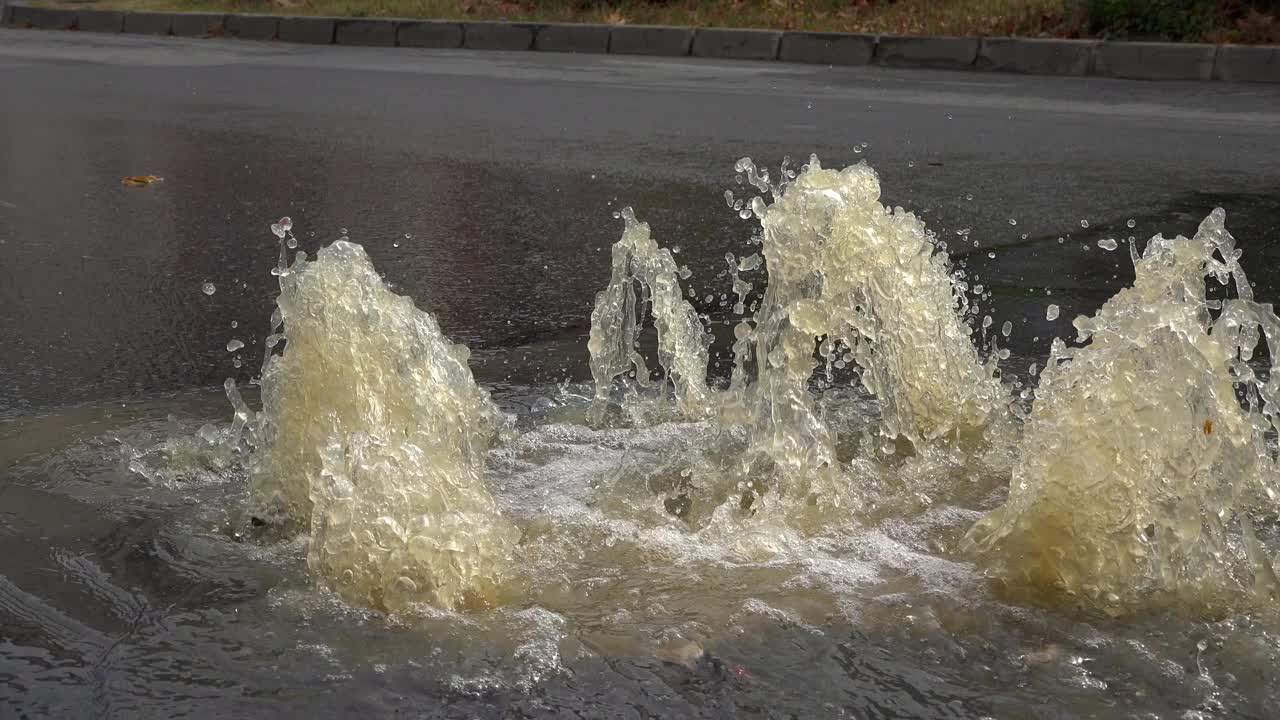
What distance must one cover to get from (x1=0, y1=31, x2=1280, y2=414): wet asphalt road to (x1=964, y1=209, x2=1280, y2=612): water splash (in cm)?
167

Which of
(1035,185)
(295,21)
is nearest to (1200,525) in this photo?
(1035,185)

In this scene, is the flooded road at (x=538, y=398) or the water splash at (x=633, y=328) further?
the water splash at (x=633, y=328)

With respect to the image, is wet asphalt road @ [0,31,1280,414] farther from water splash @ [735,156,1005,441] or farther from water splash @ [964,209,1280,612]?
water splash @ [964,209,1280,612]

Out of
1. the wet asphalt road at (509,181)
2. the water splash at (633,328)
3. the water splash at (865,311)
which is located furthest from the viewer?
the wet asphalt road at (509,181)

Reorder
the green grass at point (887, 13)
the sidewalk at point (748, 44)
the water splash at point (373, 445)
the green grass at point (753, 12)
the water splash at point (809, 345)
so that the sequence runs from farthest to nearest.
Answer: the green grass at point (753, 12) < the green grass at point (887, 13) < the sidewalk at point (748, 44) < the water splash at point (809, 345) < the water splash at point (373, 445)

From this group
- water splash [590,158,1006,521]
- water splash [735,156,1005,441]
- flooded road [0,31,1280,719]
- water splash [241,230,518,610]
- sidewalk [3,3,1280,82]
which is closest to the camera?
flooded road [0,31,1280,719]

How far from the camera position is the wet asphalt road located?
4.70 metres

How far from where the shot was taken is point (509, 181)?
7375 mm

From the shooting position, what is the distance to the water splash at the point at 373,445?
2607 millimetres

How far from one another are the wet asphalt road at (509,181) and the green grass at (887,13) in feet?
3.95

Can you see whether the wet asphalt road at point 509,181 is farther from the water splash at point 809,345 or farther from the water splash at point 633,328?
the water splash at point 809,345

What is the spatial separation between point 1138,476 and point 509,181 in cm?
498

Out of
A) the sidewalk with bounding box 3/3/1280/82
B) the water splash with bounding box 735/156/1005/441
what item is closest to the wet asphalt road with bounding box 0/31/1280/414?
the sidewalk with bounding box 3/3/1280/82

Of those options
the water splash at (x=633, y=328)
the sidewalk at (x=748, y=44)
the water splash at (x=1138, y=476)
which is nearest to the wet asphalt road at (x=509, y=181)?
the water splash at (x=633, y=328)
